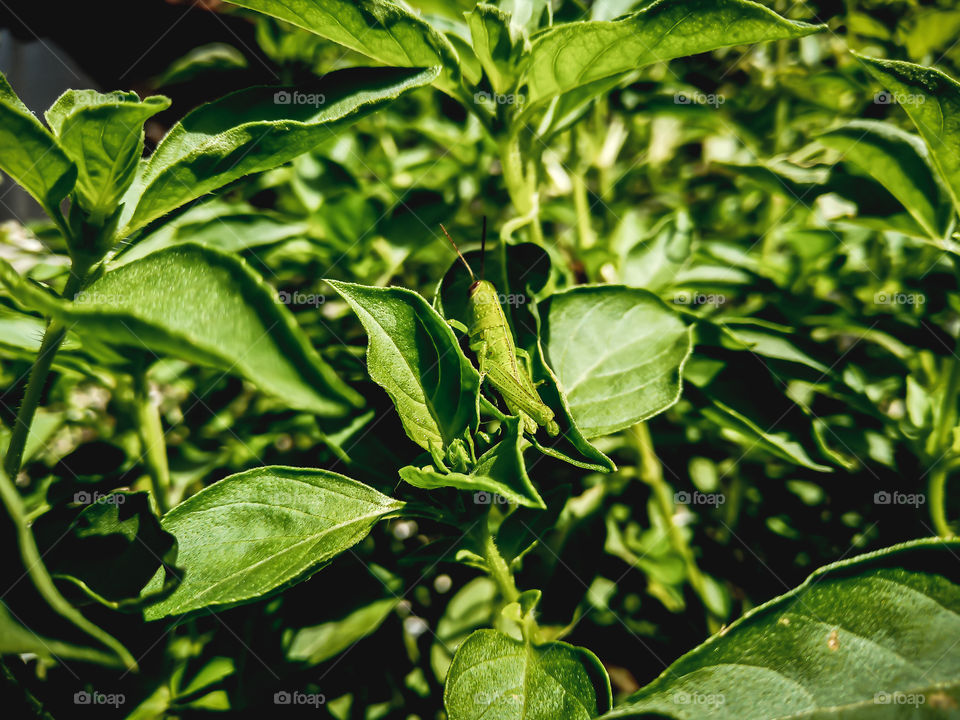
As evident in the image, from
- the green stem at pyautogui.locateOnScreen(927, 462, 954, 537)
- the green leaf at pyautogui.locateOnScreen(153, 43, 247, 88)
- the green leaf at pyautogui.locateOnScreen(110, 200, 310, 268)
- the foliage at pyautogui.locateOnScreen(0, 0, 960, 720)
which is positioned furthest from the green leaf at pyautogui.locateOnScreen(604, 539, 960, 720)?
the green leaf at pyautogui.locateOnScreen(153, 43, 247, 88)

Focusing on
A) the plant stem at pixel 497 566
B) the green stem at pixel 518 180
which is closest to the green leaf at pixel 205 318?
the plant stem at pixel 497 566

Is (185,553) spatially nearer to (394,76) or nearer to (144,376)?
(144,376)

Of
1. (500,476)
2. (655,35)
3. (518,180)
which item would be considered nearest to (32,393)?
(500,476)

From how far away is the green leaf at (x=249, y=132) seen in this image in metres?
0.66

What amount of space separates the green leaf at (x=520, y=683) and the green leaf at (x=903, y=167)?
0.90 meters

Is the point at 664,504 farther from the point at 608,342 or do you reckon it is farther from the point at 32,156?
the point at 32,156

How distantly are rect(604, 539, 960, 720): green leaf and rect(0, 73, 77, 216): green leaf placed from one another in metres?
0.84

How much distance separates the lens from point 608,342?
0.93 meters

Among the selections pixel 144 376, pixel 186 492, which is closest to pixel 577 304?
pixel 144 376

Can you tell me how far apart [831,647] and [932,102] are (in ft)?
2.37

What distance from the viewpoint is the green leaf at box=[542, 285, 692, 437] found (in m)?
0.89

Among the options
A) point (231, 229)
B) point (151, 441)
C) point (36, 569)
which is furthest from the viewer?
point (231, 229)

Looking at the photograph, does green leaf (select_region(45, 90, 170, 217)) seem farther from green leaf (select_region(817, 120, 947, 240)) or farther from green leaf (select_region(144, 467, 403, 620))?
green leaf (select_region(817, 120, 947, 240))

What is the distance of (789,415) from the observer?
1.03m
